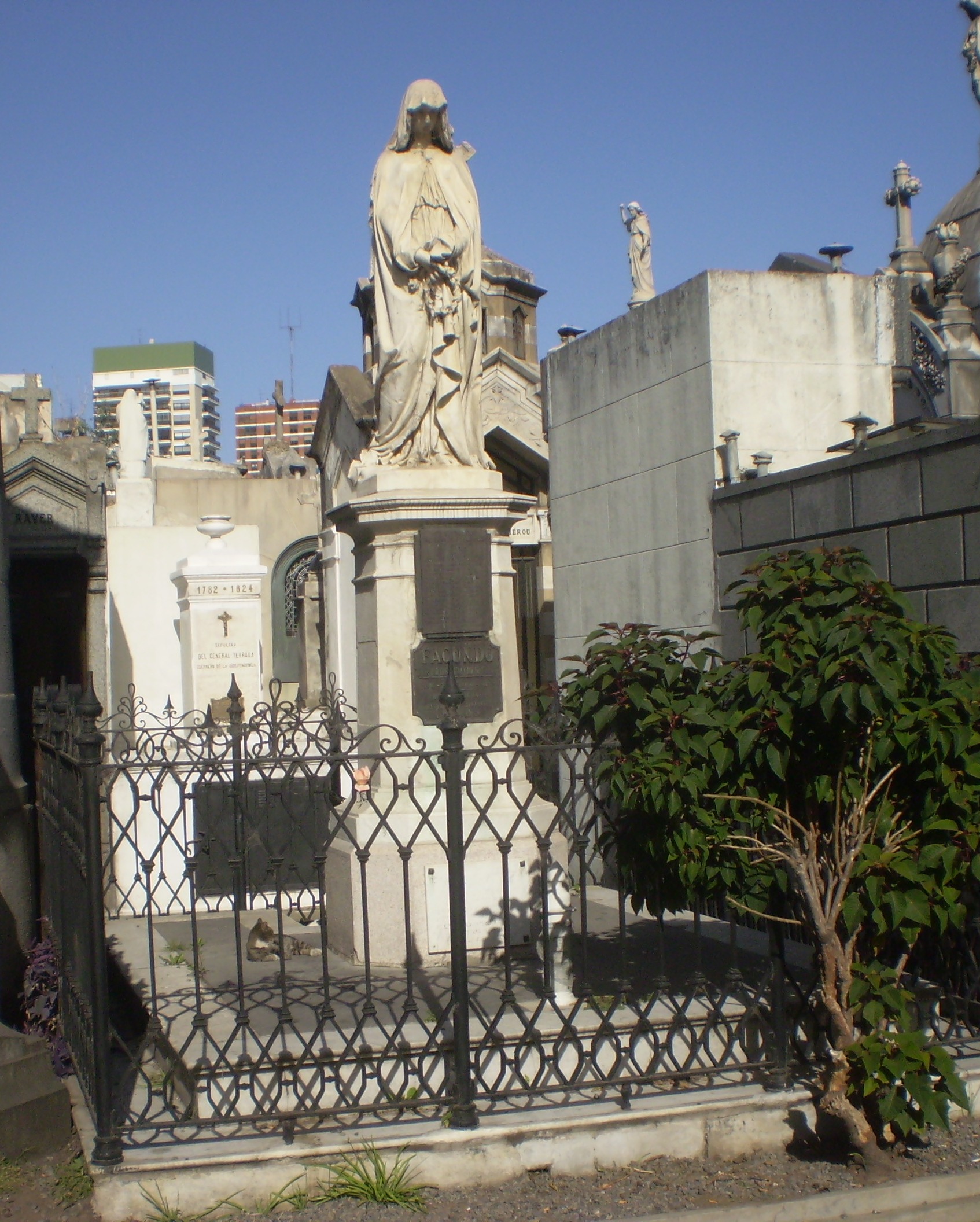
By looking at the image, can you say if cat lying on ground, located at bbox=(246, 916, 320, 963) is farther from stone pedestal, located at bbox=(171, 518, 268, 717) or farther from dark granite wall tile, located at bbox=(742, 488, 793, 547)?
stone pedestal, located at bbox=(171, 518, 268, 717)

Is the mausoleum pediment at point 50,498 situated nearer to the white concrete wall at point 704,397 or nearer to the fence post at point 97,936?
the white concrete wall at point 704,397

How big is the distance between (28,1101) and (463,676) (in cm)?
294

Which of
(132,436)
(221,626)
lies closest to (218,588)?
(221,626)

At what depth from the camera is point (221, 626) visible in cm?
1334

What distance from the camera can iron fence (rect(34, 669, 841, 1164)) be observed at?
467 cm

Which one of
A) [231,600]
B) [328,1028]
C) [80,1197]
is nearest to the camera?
[80,1197]

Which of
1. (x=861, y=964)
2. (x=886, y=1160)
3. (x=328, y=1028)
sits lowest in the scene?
(x=886, y=1160)

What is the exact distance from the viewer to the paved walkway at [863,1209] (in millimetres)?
4270

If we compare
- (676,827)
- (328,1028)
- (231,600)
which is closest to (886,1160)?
(676,827)

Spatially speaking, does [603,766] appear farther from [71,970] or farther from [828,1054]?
[71,970]

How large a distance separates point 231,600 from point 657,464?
19.4 ft

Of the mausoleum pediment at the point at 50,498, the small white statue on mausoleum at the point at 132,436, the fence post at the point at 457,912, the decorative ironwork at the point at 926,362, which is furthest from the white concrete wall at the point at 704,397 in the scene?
the small white statue on mausoleum at the point at 132,436

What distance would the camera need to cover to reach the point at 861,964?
4691mm

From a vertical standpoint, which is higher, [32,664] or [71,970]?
[32,664]
